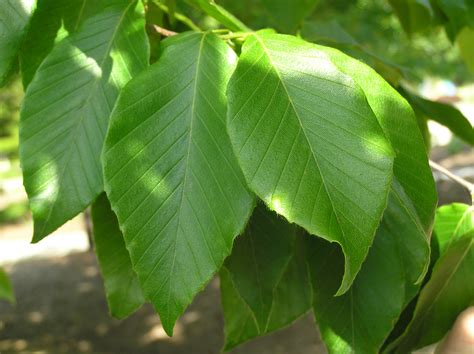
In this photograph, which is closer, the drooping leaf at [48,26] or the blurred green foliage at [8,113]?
the drooping leaf at [48,26]

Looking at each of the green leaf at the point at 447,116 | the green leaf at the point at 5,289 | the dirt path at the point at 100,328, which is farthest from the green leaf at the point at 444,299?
the dirt path at the point at 100,328

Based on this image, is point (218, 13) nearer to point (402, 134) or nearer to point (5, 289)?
point (402, 134)

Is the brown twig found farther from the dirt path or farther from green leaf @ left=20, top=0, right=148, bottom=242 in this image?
the dirt path

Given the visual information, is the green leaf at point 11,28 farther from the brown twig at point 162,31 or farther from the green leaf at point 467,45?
the green leaf at point 467,45

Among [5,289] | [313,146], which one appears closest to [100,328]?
[5,289]

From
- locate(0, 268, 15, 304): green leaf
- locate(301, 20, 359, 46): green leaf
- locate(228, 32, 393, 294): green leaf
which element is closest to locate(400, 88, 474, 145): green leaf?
locate(301, 20, 359, 46): green leaf
